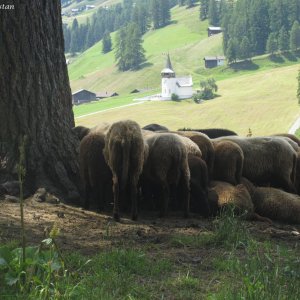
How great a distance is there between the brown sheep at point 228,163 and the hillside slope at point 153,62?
457ft

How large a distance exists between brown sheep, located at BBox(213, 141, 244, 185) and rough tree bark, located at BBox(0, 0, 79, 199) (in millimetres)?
2581

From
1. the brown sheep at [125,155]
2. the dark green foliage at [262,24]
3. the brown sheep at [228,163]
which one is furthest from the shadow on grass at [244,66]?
the brown sheep at [125,155]

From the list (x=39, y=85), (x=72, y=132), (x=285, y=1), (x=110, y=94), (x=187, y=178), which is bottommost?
(x=110, y=94)

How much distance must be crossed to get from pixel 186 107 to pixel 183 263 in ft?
337

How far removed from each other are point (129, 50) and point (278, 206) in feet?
535

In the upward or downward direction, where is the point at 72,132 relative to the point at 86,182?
upward

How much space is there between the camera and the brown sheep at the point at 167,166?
31.4ft

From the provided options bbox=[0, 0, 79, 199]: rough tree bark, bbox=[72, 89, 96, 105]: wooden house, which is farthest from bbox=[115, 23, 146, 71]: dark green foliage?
bbox=[0, 0, 79, 199]: rough tree bark

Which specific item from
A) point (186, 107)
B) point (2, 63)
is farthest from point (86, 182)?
point (186, 107)

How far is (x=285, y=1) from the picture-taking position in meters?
170

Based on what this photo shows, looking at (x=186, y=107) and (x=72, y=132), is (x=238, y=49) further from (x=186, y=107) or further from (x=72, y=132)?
(x=72, y=132)

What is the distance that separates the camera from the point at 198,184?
1009 centimetres

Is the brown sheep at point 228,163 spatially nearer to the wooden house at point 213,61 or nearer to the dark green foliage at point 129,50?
the wooden house at point 213,61

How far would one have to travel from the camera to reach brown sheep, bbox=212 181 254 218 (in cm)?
961
